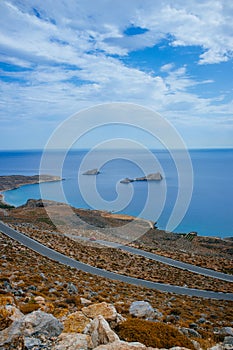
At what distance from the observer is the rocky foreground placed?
6.80 meters

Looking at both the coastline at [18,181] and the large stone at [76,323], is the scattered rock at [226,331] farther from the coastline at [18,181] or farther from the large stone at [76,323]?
the coastline at [18,181]

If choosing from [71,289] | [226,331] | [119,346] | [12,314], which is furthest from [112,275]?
[119,346]

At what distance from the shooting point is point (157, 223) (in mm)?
76188

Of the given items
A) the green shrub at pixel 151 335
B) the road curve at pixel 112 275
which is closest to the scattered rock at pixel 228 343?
the green shrub at pixel 151 335

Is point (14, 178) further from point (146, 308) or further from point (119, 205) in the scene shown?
point (146, 308)

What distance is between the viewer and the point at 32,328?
6.98 m

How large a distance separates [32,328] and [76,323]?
4.39 feet

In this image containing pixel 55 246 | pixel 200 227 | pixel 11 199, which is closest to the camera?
pixel 55 246

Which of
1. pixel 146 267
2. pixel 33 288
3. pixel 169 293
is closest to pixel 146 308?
pixel 33 288

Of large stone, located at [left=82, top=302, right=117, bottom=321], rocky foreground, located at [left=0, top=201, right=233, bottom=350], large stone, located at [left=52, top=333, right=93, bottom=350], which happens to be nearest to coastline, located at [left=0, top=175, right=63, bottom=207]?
rocky foreground, located at [left=0, top=201, right=233, bottom=350]

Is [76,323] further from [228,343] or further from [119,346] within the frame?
[228,343]

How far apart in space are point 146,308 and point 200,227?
67317 mm

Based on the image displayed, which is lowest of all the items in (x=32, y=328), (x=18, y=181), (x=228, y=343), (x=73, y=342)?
(x=228, y=343)

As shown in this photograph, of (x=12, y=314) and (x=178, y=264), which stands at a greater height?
(x=12, y=314)
